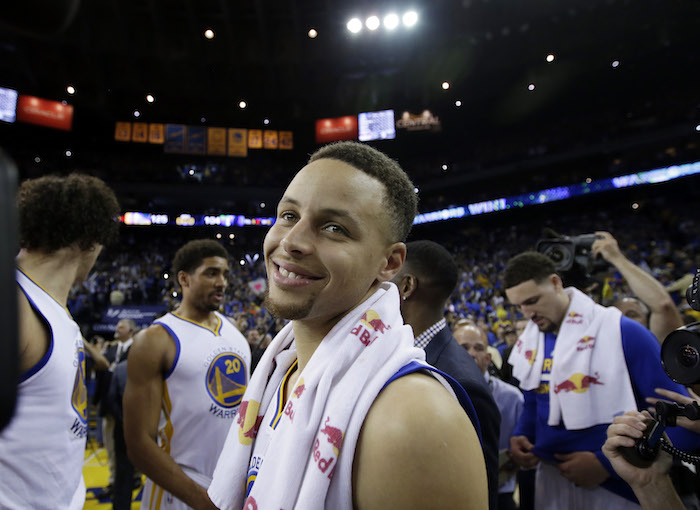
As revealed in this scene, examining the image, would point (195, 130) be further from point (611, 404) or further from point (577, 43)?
point (611, 404)

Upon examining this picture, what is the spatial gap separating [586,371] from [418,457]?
2.25 meters

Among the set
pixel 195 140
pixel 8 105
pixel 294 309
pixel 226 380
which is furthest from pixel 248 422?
pixel 195 140

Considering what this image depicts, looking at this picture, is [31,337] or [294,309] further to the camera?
[31,337]

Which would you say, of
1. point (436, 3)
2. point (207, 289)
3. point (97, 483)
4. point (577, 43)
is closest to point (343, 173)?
point (207, 289)

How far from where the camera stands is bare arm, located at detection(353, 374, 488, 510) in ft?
3.02

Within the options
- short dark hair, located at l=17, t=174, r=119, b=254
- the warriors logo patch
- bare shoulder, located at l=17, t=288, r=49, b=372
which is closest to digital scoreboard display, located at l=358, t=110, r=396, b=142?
the warriors logo patch

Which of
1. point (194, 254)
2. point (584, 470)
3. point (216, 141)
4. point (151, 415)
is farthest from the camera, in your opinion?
point (216, 141)

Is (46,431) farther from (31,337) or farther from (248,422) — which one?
(248,422)

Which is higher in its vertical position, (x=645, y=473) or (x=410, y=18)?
(x=410, y=18)

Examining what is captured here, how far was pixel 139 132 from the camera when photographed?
862 inches

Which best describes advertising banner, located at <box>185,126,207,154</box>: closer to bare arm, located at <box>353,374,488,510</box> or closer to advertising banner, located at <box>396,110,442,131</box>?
advertising banner, located at <box>396,110,442,131</box>

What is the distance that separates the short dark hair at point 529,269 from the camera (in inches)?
121

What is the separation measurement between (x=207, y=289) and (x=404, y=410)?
2.52 meters

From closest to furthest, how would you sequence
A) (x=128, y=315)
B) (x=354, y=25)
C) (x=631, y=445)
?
(x=631, y=445) → (x=128, y=315) → (x=354, y=25)
